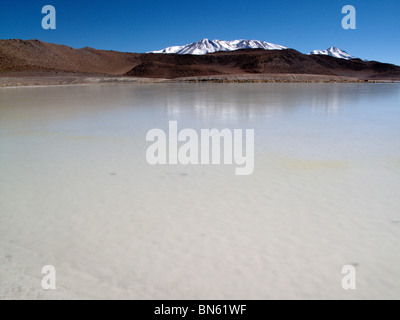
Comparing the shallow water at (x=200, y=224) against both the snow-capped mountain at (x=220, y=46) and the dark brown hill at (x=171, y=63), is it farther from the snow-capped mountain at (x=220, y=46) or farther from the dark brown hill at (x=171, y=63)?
the snow-capped mountain at (x=220, y=46)

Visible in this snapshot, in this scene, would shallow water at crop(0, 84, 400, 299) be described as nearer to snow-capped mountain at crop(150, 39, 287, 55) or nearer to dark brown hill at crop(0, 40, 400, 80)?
dark brown hill at crop(0, 40, 400, 80)

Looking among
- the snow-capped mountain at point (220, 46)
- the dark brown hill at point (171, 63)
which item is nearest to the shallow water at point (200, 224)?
the dark brown hill at point (171, 63)

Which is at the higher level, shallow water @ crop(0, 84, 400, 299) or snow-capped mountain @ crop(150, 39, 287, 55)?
snow-capped mountain @ crop(150, 39, 287, 55)

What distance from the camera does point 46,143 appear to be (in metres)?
4.71

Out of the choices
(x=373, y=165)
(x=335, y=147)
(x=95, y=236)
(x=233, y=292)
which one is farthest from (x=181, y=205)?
(x=335, y=147)

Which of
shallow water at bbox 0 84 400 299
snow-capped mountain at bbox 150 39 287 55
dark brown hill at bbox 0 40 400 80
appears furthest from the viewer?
snow-capped mountain at bbox 150 39 287 55

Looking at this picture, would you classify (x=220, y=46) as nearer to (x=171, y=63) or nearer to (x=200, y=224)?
(x=171, y=63)

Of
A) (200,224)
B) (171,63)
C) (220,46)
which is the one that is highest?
(220,46)

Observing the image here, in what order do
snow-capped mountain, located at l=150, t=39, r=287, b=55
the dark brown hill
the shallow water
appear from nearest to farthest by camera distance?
the shallow water
the dark brown hill
snow-capped mountain, located at l=150, t=39, r=287, b=55

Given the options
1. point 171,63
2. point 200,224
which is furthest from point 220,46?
point 200,224

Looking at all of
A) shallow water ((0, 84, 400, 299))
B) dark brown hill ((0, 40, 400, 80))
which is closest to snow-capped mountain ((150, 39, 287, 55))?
dark brown hill ((0, 40, 400, 80))

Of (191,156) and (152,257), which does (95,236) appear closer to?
(152,257)

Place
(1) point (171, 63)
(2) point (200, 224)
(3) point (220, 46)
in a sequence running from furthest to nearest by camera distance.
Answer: (3) point (220, 46) < (1) point (171, 63) < (2) point (200, 224)

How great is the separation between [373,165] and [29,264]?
3.11 meters
